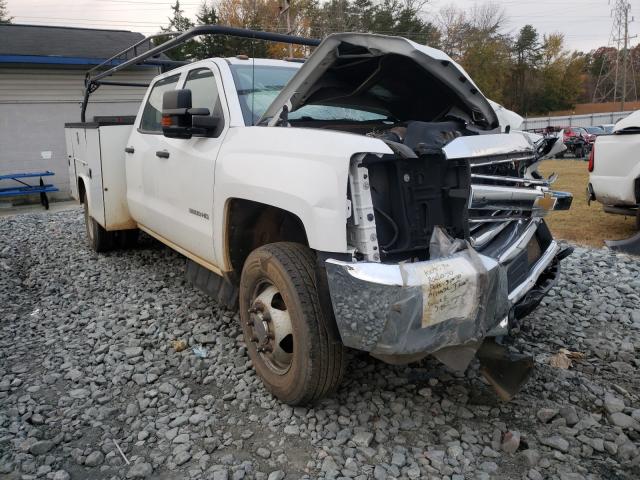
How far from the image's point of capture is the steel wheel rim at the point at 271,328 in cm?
313

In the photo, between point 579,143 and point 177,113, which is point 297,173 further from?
point 579,143

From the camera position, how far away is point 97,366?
12.4ft

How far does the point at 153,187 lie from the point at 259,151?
1992mm

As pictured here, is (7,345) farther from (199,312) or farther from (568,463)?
(568,463)

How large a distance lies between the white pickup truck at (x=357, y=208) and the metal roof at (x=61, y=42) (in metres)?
11.5

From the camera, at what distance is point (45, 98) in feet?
46.9

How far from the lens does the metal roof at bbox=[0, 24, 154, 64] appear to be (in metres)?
14.0

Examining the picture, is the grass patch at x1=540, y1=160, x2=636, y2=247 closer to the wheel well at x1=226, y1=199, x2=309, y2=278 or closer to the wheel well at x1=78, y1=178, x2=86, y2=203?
the wheel well at x1=226, y1=199, x2=309, y2=278

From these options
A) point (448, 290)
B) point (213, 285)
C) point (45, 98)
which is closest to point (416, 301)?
point (448, 290)

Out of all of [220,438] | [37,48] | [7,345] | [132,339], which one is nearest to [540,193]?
[220,438]

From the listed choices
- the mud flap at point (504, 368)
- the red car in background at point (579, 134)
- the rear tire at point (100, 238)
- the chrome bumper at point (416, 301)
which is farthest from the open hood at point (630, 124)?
the red car in background at point (579, 134)

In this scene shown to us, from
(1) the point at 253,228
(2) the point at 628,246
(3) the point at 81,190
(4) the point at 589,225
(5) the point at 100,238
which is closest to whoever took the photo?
(1) the point at 253,228

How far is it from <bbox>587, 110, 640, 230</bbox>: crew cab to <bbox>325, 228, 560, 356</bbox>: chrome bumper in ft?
17.0

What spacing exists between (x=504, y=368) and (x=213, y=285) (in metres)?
2.32
